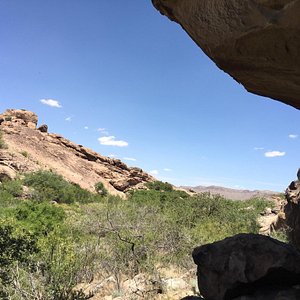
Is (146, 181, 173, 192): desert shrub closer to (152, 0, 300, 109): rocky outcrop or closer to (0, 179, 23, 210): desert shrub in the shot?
(0, 179, 23, 210): desert shrub

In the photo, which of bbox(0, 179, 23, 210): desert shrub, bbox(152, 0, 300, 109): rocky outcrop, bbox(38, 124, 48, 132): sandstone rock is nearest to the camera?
bbox(152, 0, 300, 109): rocky outcrop

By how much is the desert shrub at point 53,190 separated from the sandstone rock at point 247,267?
3130 centimetres

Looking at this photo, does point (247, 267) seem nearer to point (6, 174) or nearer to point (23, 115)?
point (6, 174)

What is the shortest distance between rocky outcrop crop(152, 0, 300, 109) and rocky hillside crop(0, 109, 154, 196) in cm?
4235

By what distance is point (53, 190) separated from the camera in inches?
1516

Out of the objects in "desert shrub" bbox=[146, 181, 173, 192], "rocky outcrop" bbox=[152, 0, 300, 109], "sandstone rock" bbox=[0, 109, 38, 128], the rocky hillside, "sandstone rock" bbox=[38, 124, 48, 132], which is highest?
"sandstone rock" bbox=[0, 109, 38, 128]

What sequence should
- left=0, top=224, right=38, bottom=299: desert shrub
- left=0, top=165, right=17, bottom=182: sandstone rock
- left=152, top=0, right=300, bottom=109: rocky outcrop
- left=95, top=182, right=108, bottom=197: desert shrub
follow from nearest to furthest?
left=152, top=0, right=300, bottom=109: rocky outcrop < left=0, top=224, right=38, bottom=299: desert shrub < left=0, top=165, right=17, bottom=182: sandstone rock < left=95, top=182, right=108, bottom=197: desert shrub

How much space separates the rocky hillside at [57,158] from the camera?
5167 centimetres

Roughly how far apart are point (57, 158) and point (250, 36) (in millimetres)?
57420

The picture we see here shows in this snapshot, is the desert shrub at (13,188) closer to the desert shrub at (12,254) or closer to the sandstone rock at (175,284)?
the desert shrub at (12,254)

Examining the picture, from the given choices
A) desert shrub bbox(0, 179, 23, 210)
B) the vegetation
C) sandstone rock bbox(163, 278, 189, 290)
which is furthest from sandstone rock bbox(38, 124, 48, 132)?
sandstone rock bbox(163, 278, 189, 290)

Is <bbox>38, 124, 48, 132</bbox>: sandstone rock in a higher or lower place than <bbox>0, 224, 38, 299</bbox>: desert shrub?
higher

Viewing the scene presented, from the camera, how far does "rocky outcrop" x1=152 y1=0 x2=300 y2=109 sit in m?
3.75

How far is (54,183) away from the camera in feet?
133
